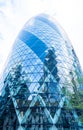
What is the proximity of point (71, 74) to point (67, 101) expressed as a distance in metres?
5.07

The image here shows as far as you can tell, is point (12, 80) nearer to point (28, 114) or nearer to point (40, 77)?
point (40, 77)

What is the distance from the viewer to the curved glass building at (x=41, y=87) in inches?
826

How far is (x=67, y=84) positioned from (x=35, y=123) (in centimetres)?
493

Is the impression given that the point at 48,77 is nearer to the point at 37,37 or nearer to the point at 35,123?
the point at 35,123

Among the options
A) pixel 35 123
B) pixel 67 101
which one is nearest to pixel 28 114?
pixel 35 123

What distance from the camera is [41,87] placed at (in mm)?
23031

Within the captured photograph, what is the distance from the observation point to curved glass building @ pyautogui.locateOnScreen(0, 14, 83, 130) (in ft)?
68.8

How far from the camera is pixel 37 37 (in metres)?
30.6

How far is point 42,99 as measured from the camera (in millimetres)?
21906

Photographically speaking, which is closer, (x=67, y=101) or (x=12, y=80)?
(x=67, y=101)

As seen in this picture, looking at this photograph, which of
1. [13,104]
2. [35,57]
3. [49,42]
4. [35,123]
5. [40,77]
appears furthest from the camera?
[49,42]

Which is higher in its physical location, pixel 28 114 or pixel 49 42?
Answer: pixel 49 42

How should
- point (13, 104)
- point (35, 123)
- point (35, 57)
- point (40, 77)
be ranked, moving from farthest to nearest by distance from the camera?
point (35, 57) → point (40, 77) → point (13, 104) → point (35, 123)

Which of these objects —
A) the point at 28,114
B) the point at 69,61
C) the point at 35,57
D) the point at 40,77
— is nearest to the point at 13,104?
the point at 28,114
